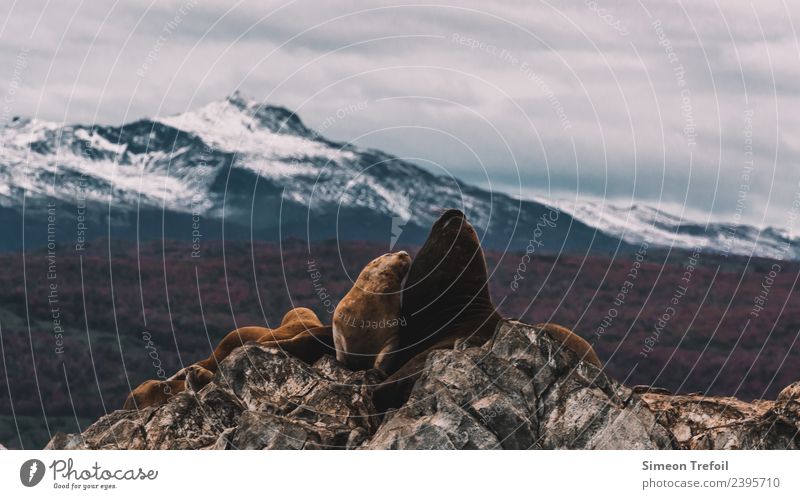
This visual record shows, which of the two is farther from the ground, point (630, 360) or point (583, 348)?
point (583, 348)

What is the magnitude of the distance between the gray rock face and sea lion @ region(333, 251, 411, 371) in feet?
3.39

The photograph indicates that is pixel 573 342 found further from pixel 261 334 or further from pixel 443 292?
pixel 261 334

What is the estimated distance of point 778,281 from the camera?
86.1m

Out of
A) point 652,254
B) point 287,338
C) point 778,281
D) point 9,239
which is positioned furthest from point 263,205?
point 287,338

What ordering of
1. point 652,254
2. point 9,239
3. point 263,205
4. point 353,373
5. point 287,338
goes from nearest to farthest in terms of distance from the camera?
point 353,373 < point 287,338 < point 652,254 < point 9,239 < point 263,205

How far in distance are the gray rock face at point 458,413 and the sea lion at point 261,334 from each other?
2.46 meters

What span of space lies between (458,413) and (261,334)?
671 centimetres

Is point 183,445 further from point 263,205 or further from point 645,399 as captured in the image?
point 263,205

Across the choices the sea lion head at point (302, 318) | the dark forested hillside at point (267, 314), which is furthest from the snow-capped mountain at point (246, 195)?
the sea lion head at point (302, 318)

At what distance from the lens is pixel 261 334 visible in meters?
27.2

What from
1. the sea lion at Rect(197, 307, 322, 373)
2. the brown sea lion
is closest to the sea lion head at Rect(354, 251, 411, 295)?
the brown sea lion

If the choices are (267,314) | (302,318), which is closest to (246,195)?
(267,314)

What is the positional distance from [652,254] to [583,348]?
79612 millimetres

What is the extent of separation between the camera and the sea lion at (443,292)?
24.9 metres
